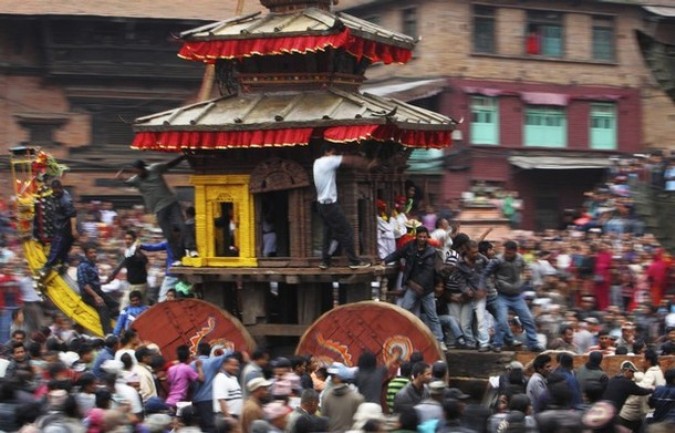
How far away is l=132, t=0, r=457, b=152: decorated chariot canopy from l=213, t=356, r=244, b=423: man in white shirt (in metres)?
2.78

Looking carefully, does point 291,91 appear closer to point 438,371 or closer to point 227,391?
point 227,391

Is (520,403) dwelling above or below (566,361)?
below

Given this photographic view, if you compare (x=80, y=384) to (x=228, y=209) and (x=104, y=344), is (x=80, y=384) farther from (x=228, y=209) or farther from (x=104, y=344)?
(x=228, y=209)

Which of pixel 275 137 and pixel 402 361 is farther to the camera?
pixel 275 137

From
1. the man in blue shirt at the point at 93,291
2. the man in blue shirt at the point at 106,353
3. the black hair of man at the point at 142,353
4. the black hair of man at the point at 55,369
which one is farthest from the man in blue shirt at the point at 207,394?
the man in blue shirt at the point at 93,291

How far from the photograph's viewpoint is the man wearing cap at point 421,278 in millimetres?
15297

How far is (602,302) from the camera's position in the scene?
20562 millimetres

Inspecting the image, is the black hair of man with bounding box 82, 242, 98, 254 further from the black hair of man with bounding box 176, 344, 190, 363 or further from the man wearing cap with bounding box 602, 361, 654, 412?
the man wearing cap with bounding box 602, 361, 654, 412

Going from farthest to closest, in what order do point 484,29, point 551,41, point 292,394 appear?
point 551,41, point 484,29, point 292,394

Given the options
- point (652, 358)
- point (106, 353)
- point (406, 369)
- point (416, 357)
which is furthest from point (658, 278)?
point (106, 353)

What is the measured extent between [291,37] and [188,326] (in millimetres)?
3546

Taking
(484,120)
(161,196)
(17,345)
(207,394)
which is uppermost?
(484,120)

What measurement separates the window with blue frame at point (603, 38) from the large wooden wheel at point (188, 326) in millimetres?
22762

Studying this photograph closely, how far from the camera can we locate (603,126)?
119ft
